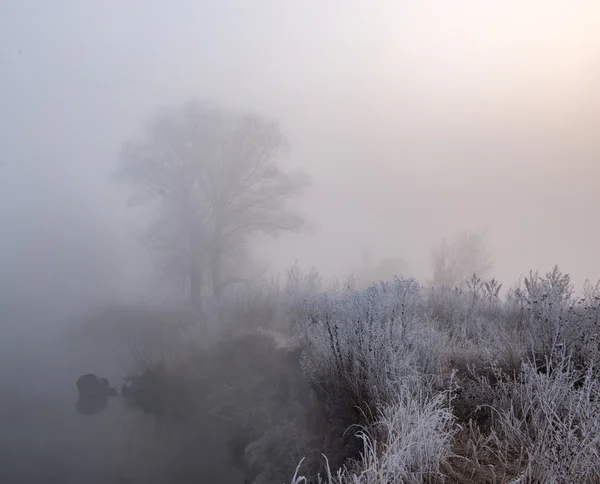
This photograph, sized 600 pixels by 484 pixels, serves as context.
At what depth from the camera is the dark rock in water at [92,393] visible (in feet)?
36.9

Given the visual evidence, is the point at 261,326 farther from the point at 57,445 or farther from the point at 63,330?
the point at 63,330

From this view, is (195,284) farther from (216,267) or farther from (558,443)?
(558,443)

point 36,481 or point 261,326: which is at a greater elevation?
point 261,326

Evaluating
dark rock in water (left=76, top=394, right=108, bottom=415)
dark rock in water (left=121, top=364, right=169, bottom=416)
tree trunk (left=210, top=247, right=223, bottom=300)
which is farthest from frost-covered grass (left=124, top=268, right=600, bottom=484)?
tree trunk (left=210, top=247, right=223, bottom=300)

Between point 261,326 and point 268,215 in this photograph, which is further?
point 268,215

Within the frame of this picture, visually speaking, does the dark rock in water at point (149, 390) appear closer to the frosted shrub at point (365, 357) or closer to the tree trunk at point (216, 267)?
the tree trunk at point (216, 267)

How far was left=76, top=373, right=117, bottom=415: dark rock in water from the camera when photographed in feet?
36.9

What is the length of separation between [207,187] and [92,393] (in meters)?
9.84

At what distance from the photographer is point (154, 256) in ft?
67.5

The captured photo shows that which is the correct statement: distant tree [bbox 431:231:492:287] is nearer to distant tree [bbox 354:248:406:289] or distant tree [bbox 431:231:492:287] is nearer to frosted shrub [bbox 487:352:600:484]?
distant tree [bbox 354:248:406:289]

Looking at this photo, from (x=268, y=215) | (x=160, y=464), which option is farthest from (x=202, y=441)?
(x=268, y=215)

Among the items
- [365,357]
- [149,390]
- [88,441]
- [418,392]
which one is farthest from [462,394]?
[149,390]

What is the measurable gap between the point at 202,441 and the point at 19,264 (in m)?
25.7

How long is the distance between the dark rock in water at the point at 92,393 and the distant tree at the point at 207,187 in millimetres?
6379
